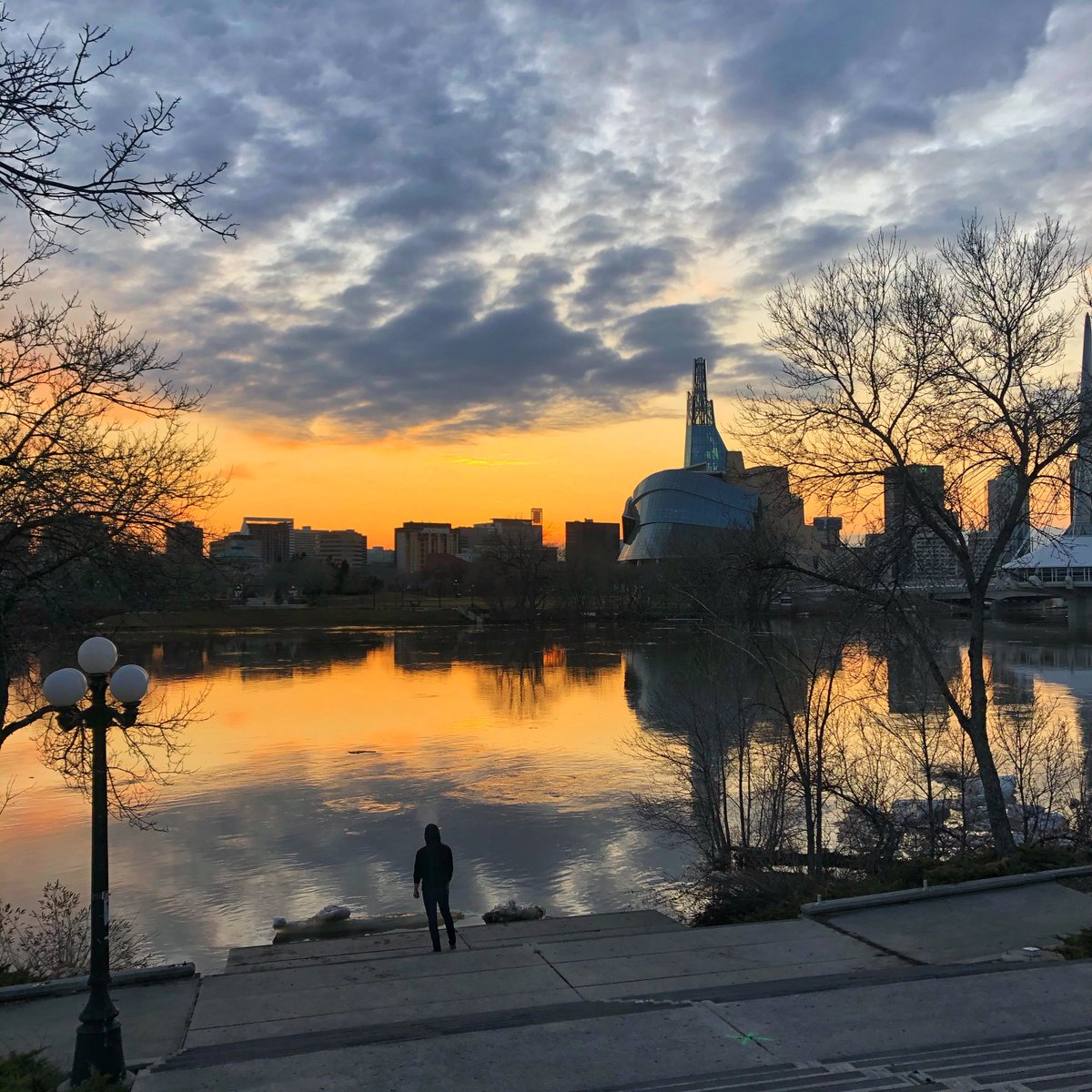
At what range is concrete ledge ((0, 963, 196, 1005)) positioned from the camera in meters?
7.29

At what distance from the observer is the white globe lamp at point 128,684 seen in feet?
21.7

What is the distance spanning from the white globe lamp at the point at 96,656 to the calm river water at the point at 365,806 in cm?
605

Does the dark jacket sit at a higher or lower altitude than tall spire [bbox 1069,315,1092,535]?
lower

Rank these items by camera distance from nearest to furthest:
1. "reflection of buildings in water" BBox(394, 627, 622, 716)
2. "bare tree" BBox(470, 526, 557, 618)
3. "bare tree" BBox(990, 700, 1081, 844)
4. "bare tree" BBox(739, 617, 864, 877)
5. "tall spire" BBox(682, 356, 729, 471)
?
1. "bare tree" BBox(739, 617, 864, 877)
2. "bare tree" BBox(990, 700, 1081, 844)
3. "reflection of buildings in water" BBox(394, 627, 622, 716)
4. "bare tree" BBox(470, 526, 557, 618)
5. "tall spire" BBox(682, 356, 729, 471)

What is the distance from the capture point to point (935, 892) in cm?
911

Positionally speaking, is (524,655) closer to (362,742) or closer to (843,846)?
(362,742)

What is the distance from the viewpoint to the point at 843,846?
1520 centimetres

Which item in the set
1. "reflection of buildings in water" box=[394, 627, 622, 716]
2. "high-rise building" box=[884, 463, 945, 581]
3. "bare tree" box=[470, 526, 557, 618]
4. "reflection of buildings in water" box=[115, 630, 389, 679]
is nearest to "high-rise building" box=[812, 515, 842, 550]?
"high-rise building" box=[884, 463, 945, 581]

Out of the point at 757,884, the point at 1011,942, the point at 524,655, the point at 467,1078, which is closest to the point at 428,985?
the point at 467,1078

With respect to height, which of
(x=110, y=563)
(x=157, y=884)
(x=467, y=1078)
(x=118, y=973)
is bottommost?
(x=157, y=884)

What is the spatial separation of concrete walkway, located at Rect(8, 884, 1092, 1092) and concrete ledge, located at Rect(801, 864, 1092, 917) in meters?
0.08

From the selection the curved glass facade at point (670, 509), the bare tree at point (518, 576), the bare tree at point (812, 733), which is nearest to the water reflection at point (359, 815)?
the bare tree at point (812, 733)

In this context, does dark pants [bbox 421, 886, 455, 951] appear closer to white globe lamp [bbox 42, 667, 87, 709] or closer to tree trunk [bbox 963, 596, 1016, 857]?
white globe lamp [bbox 42, 667, 87, 709]

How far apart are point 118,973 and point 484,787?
1382cm
